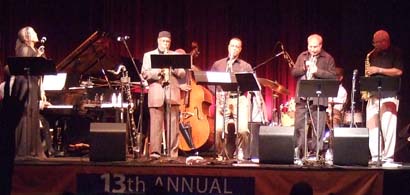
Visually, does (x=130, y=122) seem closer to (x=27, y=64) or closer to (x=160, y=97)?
(x=160, y=97)

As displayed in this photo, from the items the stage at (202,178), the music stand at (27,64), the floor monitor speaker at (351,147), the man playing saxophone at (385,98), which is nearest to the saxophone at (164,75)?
the stage at (202,178)

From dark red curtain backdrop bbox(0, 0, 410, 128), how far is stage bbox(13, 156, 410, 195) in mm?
4858

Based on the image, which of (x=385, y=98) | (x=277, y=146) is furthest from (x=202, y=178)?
(x=385, y=98)

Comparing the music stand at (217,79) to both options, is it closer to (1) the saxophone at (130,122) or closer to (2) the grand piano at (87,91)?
(1) the saxophone at (130,122)

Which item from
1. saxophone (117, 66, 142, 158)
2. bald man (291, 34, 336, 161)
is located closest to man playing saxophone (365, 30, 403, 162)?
bald man (291, 34, 336, 161)

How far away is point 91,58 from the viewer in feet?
37.4

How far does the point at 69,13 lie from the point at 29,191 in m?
6.59

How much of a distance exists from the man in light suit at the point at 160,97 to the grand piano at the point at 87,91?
1.93 ft

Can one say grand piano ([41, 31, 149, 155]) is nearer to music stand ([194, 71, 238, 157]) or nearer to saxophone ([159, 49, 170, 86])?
saxophone ([159, 49, 170, 86])

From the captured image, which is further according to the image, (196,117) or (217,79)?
(196,117)

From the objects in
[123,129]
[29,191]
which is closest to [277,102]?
[123,129]

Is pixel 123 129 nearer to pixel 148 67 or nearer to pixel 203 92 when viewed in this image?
pixel 148 67

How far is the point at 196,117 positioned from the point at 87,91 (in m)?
2.11

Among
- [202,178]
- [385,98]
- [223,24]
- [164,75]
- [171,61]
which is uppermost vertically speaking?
[223,24]
